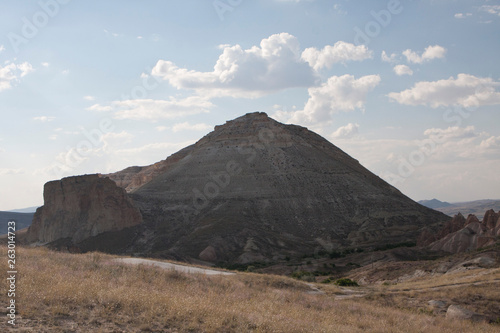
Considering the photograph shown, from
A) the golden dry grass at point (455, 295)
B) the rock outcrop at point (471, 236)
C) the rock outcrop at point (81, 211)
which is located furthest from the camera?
the rock outcrop at point (81, 211)

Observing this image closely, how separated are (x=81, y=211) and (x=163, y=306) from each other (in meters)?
62.4

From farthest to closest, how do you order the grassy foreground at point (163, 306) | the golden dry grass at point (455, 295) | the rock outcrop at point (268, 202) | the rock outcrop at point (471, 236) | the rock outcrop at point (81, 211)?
the rock outcrop at point (81, 211), the rock outcrop at point (268, 202), the rock outcrop at point (471, 236), the golden dry grass at point (455, 295), the grassy foreground at point (163, 306)

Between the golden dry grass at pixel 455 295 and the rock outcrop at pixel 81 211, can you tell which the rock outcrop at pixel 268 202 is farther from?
the golden dry grass at pixel 455 295

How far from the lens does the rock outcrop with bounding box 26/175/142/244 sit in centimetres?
6512

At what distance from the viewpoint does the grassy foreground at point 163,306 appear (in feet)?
28.4

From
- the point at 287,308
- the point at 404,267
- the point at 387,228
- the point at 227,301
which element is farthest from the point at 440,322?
the point at 387,228

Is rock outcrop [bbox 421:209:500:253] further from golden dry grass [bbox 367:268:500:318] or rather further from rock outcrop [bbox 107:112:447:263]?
golden dry grass [bbox 367:268:500:318]

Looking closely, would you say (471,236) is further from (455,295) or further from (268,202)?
(268,202)

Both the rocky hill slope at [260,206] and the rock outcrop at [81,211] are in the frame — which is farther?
the rock outcrop at [81,211]

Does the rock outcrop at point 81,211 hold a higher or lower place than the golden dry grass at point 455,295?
higher

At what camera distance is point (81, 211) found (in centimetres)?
6725

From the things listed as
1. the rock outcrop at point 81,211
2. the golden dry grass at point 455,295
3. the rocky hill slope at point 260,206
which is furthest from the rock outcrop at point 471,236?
the rock outcrop at point 81,211

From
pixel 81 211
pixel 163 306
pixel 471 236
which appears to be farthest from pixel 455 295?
pixel 81 211

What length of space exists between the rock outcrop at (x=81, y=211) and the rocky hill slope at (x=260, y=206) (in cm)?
24
